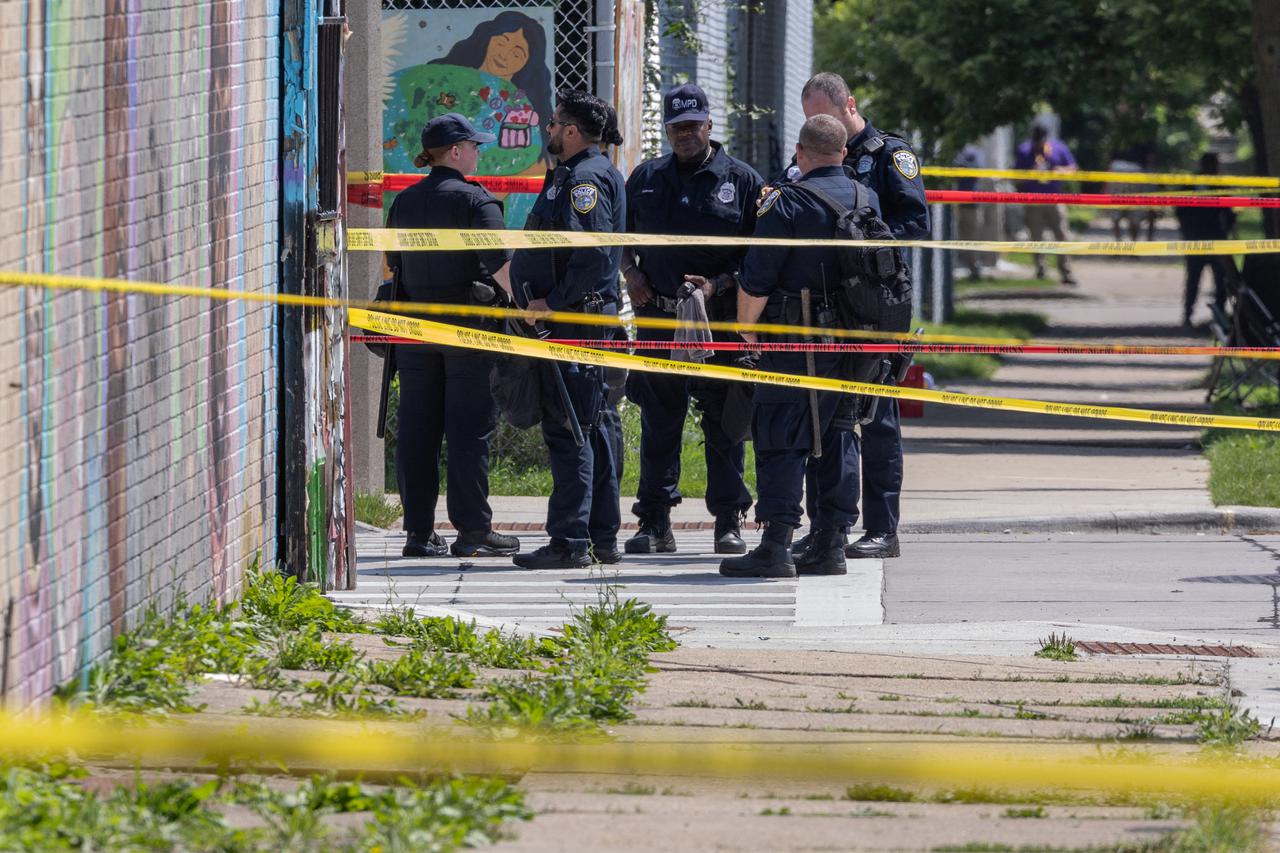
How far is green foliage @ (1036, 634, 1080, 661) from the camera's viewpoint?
6457 mm

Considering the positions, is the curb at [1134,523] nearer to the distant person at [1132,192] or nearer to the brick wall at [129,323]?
the brick wall at [129,323]

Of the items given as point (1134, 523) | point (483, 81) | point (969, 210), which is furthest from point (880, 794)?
point (969, 210)

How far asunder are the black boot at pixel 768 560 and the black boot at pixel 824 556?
14cm

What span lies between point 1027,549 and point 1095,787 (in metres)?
4.72

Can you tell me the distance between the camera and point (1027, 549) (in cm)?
941

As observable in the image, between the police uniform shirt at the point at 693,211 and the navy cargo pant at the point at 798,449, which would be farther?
the police uniform shirt at the point at 693,211

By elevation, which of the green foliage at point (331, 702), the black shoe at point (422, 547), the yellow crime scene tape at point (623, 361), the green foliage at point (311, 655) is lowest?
the black shoe at point (422, 547)

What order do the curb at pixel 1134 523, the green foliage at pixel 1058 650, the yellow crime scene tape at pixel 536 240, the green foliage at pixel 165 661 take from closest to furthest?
1. the green foliage at pixel 165 661
2. the green foliage at pixel 1058 650
3. the yellow crime scene tape at pixel 536 240
4. the curb at pixel 1134 523

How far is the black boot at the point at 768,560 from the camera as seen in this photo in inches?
325

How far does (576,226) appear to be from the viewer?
8266 millimetres

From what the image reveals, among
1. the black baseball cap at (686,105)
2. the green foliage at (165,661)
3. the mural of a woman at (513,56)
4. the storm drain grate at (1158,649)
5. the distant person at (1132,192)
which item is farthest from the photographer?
the distant person at (1132,192)

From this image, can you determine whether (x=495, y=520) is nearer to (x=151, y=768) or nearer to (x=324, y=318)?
(x=324, y=318)

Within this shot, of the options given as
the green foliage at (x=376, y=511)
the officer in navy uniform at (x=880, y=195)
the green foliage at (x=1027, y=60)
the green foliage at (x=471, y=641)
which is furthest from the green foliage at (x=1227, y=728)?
the green foliage at (x=1027, y=60)

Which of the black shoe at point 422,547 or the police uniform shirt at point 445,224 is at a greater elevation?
the police uniform shirt at point 445,224
